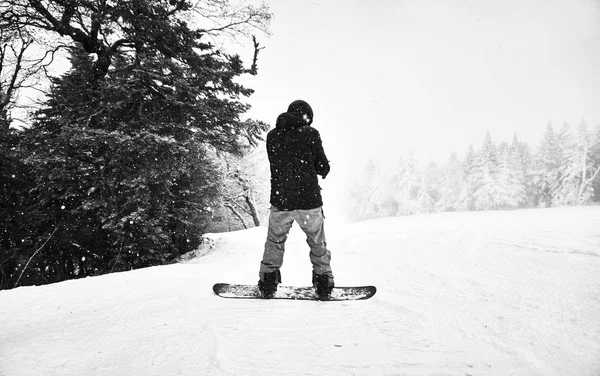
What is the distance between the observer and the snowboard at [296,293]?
2.73 metres

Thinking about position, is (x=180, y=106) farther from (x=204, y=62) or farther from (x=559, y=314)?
(x=559, y=314)

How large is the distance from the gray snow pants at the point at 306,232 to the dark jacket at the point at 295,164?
93mm

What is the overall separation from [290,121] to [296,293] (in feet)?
6.40

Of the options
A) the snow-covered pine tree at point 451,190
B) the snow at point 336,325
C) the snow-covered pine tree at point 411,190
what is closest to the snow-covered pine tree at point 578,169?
the snow-covered pine tree at point 451,190

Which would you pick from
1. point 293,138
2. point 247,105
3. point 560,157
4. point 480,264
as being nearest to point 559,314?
point 480,264

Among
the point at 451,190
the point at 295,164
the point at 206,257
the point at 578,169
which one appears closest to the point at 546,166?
the point at 578,169

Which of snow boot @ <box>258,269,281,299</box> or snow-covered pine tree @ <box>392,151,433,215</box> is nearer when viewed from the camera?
snow boot @ <box>258,269,281,299</box>


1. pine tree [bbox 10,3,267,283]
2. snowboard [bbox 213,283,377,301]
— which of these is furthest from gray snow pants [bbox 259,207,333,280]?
pine tree [bbox 10,3,267,283]

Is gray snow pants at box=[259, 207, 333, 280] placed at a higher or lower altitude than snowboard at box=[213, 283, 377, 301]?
higher

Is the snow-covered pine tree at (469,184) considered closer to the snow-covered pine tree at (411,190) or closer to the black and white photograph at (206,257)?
the snow-covered pine tree at (411,190)

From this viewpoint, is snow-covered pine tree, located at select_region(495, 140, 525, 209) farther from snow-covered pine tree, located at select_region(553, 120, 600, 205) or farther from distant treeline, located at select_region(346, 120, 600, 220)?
snow-covered pine tree, located at select_region(553, 120, 600, 205)

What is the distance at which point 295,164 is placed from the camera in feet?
10.3

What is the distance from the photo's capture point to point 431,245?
5.30 meters

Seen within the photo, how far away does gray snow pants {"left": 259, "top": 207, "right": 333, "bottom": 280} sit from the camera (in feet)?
9.88
